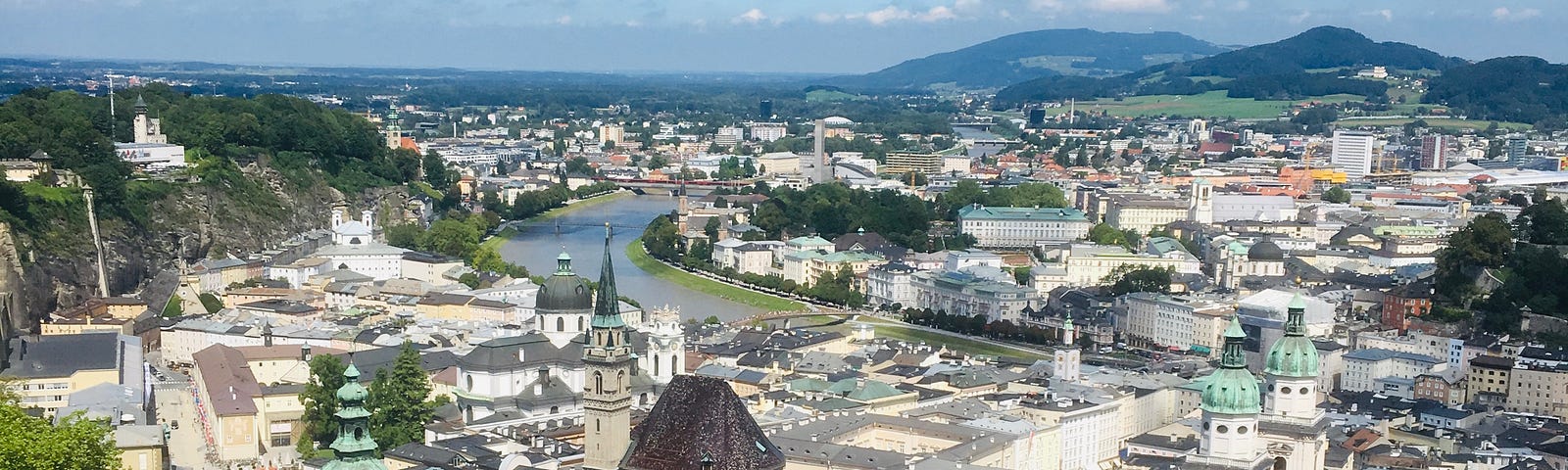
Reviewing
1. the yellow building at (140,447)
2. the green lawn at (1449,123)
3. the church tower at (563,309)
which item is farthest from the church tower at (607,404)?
the green lawn at (1449,123)

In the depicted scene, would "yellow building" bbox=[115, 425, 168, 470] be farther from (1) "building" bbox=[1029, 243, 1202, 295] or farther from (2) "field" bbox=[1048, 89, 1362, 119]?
(2) "field" bbox=[1048, 89, 1362, 119]

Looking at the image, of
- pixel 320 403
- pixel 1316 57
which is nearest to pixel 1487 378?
pixel 320 403

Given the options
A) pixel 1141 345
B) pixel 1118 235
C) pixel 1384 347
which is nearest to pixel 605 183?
pixel 1118 235

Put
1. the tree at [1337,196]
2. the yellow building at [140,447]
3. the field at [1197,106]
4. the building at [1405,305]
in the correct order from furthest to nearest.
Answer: the field at [1197,106] → the tree at [1337,196] → the building at [1405,305] → the yellow building at [140,447]

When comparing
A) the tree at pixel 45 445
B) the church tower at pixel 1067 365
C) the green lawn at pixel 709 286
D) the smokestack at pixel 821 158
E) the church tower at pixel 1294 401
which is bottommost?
the green lawn at pixel 709 286

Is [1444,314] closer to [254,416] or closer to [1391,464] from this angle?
[1391,464]

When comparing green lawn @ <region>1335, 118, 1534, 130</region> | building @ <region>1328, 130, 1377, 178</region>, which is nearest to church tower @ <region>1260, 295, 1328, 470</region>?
building @ <region>1328, 130, 1377, 178</region>

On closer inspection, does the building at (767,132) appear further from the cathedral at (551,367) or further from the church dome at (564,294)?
the cathedral at (551,367)
